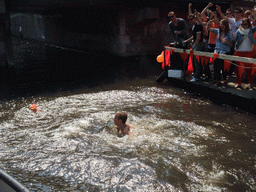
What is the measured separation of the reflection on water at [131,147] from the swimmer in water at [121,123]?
0.48 feet

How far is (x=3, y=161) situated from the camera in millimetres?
4492

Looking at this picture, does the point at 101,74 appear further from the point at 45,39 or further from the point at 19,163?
the point at 45,39

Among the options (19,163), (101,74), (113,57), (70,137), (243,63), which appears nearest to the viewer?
(19,163)

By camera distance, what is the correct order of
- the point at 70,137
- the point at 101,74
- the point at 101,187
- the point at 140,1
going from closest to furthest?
the point at 101,187 → the point at 70,137 → the point at 101,74 → the point at 140,1

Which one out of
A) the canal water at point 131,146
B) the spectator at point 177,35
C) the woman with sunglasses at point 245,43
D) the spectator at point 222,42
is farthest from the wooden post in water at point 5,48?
the woman with sunglasses at point 245,43

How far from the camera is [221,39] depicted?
7.80 m

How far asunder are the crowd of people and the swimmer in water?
4.06 metres

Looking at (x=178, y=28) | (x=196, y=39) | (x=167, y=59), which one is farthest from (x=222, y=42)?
(x=167, y=59)

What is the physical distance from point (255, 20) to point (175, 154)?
6.15 meters

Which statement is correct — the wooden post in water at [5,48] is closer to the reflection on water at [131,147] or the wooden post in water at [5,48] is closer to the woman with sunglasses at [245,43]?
the reflection on water at [131,147]

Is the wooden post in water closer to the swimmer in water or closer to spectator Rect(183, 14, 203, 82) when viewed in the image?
spectator Rect(183, 14, 203, 82)

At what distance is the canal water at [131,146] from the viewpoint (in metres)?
3.89

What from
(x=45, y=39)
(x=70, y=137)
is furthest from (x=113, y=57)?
(x=45, y=39)

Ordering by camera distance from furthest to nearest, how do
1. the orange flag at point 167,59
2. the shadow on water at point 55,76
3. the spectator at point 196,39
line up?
the orange flag at point 167,59 < the shadow on water at point 55,76 < the spectator at point 196,39
